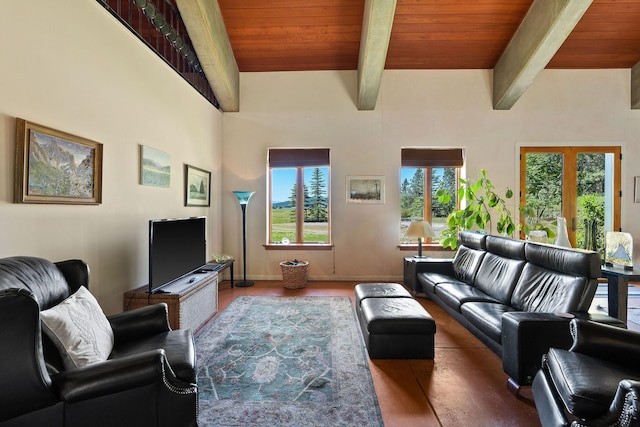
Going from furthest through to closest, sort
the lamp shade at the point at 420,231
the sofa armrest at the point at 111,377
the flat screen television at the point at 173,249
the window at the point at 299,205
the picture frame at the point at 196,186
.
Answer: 1. the window at the point at 299,205
2. the lamp shade at the point at 420,231
3. the picture frame at the point at 196,186
4. the flat screen television at the point at 173,249
5. the sofa armrest at the point at 111,377

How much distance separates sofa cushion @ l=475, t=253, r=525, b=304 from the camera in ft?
9.56

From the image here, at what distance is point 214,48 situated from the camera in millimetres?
3961

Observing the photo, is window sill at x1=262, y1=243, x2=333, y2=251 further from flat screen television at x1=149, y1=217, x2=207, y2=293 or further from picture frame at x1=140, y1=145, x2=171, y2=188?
picture frame at x1=140, y1=145, x2=171, y2=188

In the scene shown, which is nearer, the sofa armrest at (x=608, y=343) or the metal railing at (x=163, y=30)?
the sofa armrest at (x=608, y=343)

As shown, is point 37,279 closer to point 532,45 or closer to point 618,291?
point 618,291

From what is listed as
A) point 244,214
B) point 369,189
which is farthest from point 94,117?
point 369,189

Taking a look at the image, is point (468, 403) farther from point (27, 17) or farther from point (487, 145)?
point (487, 145)

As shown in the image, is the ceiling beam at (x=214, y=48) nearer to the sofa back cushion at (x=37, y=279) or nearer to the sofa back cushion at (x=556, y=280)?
the sofa back cushion at (x=37, y=279)

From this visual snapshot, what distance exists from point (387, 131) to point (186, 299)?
4073mm

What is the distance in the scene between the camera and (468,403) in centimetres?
198

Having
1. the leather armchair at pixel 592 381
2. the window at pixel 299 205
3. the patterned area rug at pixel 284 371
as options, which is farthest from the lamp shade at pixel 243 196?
the leather armchair at pixel 592 381

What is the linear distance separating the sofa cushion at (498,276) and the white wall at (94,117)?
3.59 meters

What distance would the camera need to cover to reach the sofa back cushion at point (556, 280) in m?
2.20

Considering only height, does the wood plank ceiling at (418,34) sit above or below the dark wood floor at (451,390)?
above
